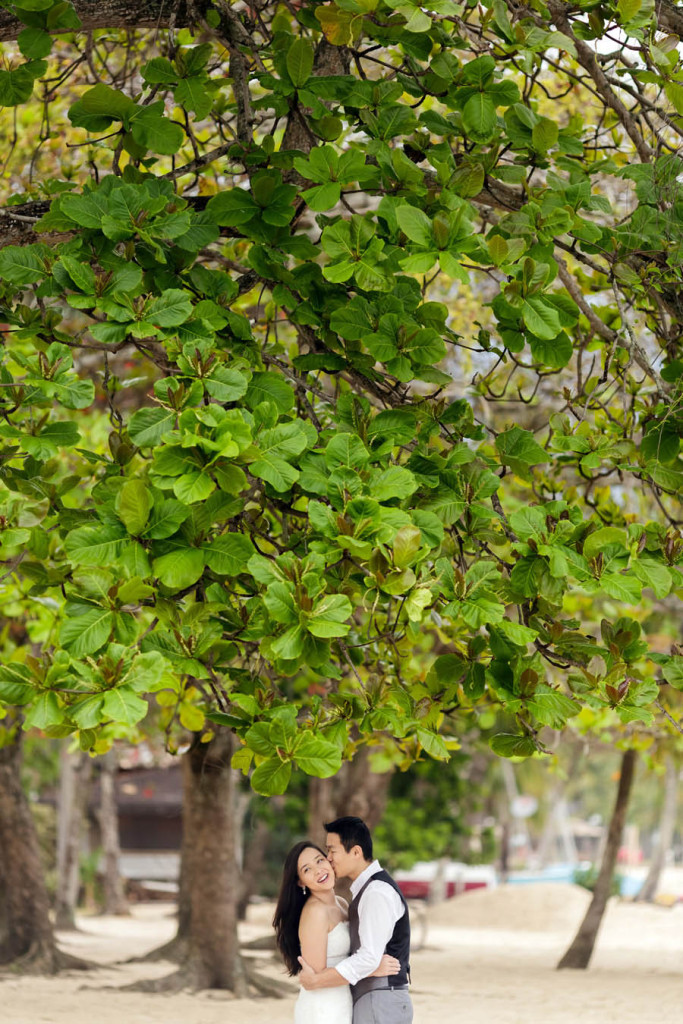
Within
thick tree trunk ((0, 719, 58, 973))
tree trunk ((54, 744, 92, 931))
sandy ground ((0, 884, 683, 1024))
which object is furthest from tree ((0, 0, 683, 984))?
tree trunk ((54, 744, 92, 931))

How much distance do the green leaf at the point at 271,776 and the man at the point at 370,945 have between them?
1.94 metres

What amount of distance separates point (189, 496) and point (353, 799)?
37.2 ft

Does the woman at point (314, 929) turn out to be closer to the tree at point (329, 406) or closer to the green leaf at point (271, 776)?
the tree at point (329, 406)

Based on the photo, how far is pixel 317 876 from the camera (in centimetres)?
498

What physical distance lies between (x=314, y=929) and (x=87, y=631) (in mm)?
2650

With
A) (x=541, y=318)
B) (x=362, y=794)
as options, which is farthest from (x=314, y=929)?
(x=362, y=794)

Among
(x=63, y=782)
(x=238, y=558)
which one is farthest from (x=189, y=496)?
(x=63, y=782)

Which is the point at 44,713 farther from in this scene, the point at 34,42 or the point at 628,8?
the point at 628,8

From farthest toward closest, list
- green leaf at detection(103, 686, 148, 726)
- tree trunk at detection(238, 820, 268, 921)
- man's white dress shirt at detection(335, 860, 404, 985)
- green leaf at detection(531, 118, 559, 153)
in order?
tree trunk at detection(238, 820, 268, 921), man's white dress shirt at detection(335, 860, 404, 985), green leaf at detection(531, 118, 559, 153), green leaf at detection(103, 686, 148, 726)

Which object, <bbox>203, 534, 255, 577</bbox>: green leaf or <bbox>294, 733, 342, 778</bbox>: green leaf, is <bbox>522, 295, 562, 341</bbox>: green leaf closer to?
<bbox>203, 534, 255, 577</bbox>: green leaf

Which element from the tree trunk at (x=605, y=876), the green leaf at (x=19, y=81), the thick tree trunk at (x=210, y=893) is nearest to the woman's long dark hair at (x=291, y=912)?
the green leaf at (x=19, y=81)

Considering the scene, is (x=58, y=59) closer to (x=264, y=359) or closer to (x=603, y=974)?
(x=264, y=359)

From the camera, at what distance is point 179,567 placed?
3.02 metres

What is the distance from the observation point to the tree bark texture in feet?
36.2
